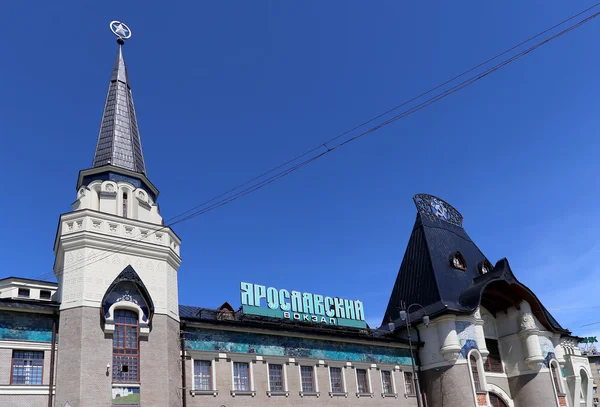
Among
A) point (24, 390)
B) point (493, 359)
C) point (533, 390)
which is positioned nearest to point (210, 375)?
point (24, 390)

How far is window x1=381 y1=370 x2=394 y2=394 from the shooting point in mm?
32500

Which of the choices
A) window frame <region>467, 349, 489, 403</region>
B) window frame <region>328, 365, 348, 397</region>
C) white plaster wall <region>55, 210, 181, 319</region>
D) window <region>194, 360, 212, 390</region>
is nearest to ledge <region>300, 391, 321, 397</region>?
window frame <region>328, 365, 348, 397</region>

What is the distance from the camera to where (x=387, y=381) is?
32906mm

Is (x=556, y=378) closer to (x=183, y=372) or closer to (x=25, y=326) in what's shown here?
(x=183, y=372)

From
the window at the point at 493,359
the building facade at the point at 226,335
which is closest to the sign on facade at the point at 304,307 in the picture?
the building facade at the point at 226,335

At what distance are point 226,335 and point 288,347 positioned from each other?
3.99 metres

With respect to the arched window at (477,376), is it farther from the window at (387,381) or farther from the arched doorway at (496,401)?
the window at (387,381)

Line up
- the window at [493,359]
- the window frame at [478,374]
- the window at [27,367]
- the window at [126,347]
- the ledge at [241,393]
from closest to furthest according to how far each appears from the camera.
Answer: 1. the window at [27,367]
2. the window at [126,347]
3. the ledge at [241,393]
4. the window frame at [478,374]
5. the window at [493,359]

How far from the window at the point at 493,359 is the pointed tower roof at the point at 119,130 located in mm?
26031

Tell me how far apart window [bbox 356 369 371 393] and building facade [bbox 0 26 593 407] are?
8 centimetres

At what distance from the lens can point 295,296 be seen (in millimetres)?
33219

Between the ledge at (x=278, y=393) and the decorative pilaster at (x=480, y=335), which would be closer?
the ledge at (x=278, y=393)

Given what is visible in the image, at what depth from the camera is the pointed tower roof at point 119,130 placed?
28719 mm

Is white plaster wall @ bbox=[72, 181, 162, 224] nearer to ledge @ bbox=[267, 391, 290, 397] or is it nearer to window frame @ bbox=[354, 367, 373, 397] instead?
ledge @ bbox=[267, 391, 290, 397]
